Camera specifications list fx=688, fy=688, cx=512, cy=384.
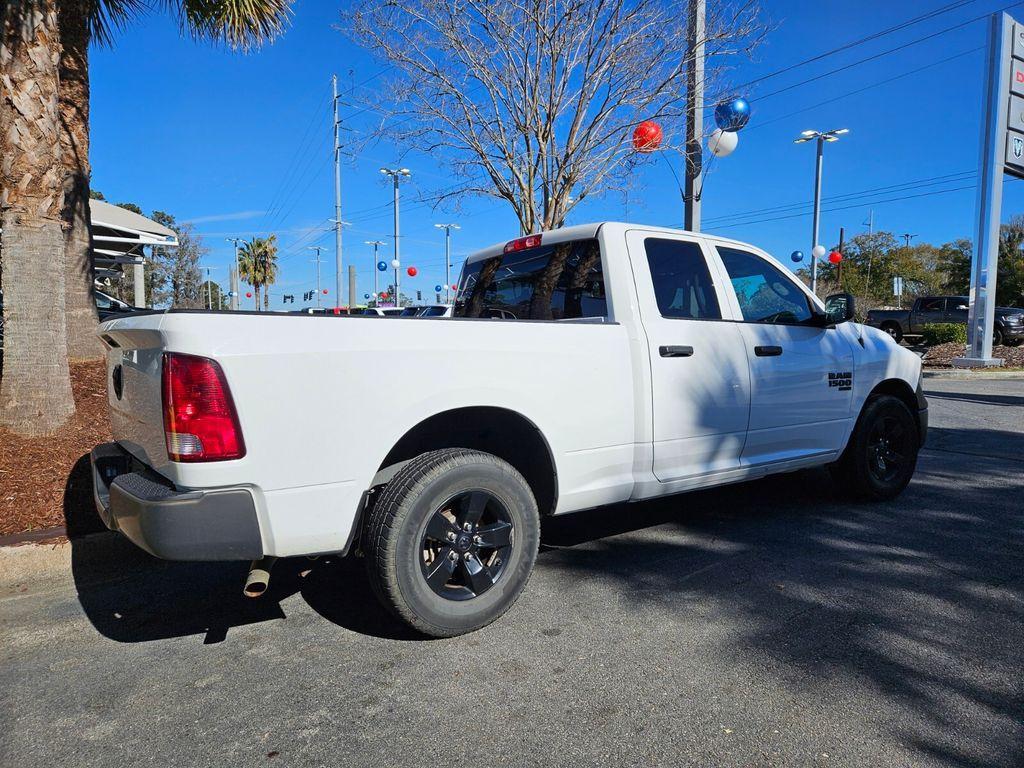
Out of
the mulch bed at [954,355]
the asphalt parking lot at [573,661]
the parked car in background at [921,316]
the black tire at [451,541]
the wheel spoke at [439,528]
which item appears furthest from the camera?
the parked car in background at [921,316]

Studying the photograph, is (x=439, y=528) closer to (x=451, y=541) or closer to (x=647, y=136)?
(x=451, y=541)

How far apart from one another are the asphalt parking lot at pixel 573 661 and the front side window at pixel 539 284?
4.85 ft

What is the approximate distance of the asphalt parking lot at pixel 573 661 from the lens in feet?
7.59

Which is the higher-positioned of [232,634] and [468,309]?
[468,309]

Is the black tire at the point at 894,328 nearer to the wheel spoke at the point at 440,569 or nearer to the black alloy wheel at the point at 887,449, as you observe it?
the black alloy wheel at the point at 887,449

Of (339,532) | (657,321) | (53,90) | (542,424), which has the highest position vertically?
(53,90)

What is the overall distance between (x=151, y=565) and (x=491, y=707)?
2.51 metres

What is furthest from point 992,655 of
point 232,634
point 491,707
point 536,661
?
point 232,634

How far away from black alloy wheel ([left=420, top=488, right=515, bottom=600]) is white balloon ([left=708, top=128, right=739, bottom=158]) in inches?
296

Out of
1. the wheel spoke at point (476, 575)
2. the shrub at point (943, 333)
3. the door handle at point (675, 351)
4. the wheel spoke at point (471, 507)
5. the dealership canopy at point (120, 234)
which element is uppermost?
the dealership canopy at point (120, 234)

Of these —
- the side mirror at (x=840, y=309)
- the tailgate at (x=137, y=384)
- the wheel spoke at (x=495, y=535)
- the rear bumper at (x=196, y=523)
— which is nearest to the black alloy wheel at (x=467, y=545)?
the wheel spoke at (x=495, y=535)

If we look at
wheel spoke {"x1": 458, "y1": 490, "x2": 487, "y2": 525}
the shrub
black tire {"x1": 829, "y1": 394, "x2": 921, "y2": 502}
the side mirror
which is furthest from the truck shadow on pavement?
the shrub

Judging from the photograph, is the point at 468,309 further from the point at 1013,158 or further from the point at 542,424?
the point at 1013,158

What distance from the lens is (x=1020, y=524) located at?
4512 mm
